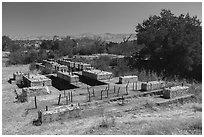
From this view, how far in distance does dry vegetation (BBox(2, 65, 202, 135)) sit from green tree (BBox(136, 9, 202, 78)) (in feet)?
Result: 25.3

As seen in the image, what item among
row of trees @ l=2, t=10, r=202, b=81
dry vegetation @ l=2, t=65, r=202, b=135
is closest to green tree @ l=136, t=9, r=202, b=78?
row of trees @ l=2, t=10, r=202, b=81

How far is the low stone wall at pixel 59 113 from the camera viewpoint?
6.57 meters

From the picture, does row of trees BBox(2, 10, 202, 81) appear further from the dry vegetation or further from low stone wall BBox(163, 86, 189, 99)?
the dry vegetation

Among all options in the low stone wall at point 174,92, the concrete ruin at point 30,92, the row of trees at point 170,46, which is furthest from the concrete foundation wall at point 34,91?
the row of trees at point 170,46

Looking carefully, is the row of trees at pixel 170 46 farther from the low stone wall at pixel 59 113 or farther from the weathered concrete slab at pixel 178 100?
the low stone wall at pixel 59 113

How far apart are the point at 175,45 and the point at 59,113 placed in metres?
11.6

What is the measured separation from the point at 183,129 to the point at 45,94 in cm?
536

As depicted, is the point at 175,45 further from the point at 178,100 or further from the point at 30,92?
the point at 30,92

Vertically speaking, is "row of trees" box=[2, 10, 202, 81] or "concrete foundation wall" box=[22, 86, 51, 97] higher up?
"row of trees" box=[2, 10, 202, 81]

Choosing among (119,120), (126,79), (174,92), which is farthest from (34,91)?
(174,92)

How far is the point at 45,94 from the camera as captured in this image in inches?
372

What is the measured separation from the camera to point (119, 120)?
676 cm

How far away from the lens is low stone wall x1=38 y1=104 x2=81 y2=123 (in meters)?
6.57

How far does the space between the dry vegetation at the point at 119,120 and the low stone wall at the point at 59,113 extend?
159mm
